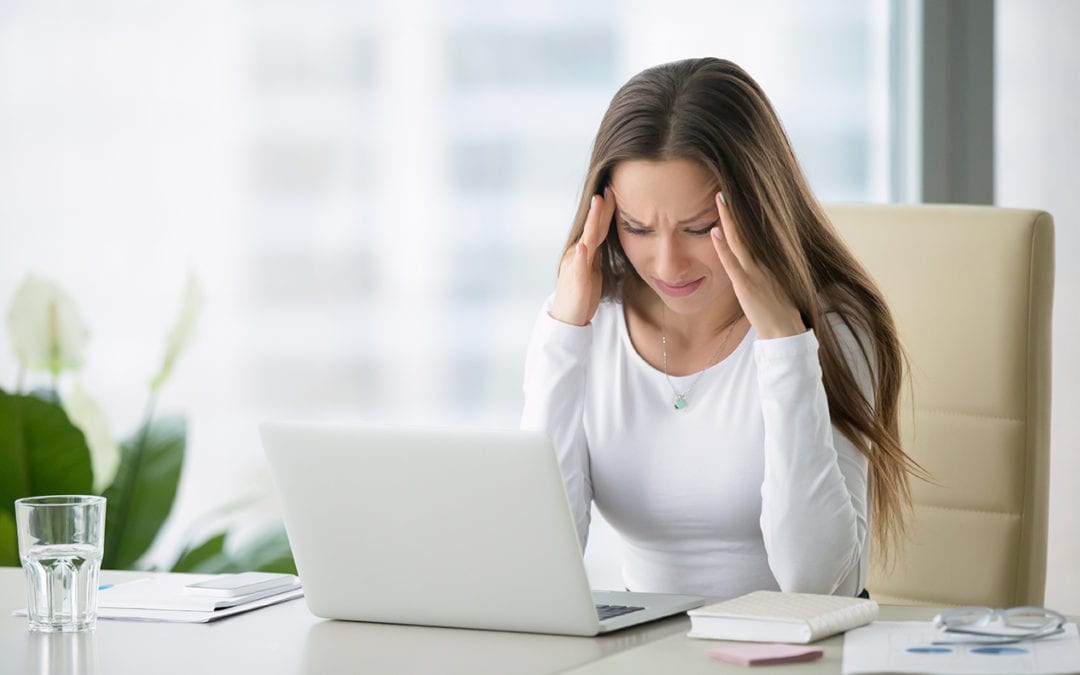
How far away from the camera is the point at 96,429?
281 cm

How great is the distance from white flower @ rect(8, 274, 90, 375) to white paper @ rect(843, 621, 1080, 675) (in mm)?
1932

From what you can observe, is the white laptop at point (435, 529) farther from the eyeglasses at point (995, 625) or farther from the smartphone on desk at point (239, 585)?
the eyeglasses at point (995, 625)

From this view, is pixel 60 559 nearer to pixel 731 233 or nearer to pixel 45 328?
pixel 731 233

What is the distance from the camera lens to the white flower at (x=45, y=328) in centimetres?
267

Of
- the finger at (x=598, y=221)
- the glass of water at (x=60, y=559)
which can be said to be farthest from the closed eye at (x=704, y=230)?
the glass of water at (x=60, y=559)

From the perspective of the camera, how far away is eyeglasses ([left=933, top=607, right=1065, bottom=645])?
44.7 inches

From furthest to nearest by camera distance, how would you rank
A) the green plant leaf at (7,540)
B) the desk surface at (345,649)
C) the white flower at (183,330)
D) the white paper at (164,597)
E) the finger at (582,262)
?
1. the white flower at (183,330)
2. the green plant leaf at (7,540)
3. the finger at (582,262)
4. the white paper at (164,597)
5. the desk surface at (345,649)

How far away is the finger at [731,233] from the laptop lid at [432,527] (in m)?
0.55

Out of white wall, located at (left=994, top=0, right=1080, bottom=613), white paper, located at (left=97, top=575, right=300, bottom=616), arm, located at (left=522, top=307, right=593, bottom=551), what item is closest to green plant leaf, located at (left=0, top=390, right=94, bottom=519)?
white paper, located at (left=97, top=575, right=300, bottom=616)

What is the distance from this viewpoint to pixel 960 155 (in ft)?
9.43

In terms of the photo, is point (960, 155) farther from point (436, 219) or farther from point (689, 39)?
point (436, 219)

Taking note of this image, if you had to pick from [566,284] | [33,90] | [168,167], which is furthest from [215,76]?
[566,284]

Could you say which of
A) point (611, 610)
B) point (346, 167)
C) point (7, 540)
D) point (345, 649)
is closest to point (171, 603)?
point (345, 649)

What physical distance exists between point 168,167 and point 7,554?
0.90 meters
